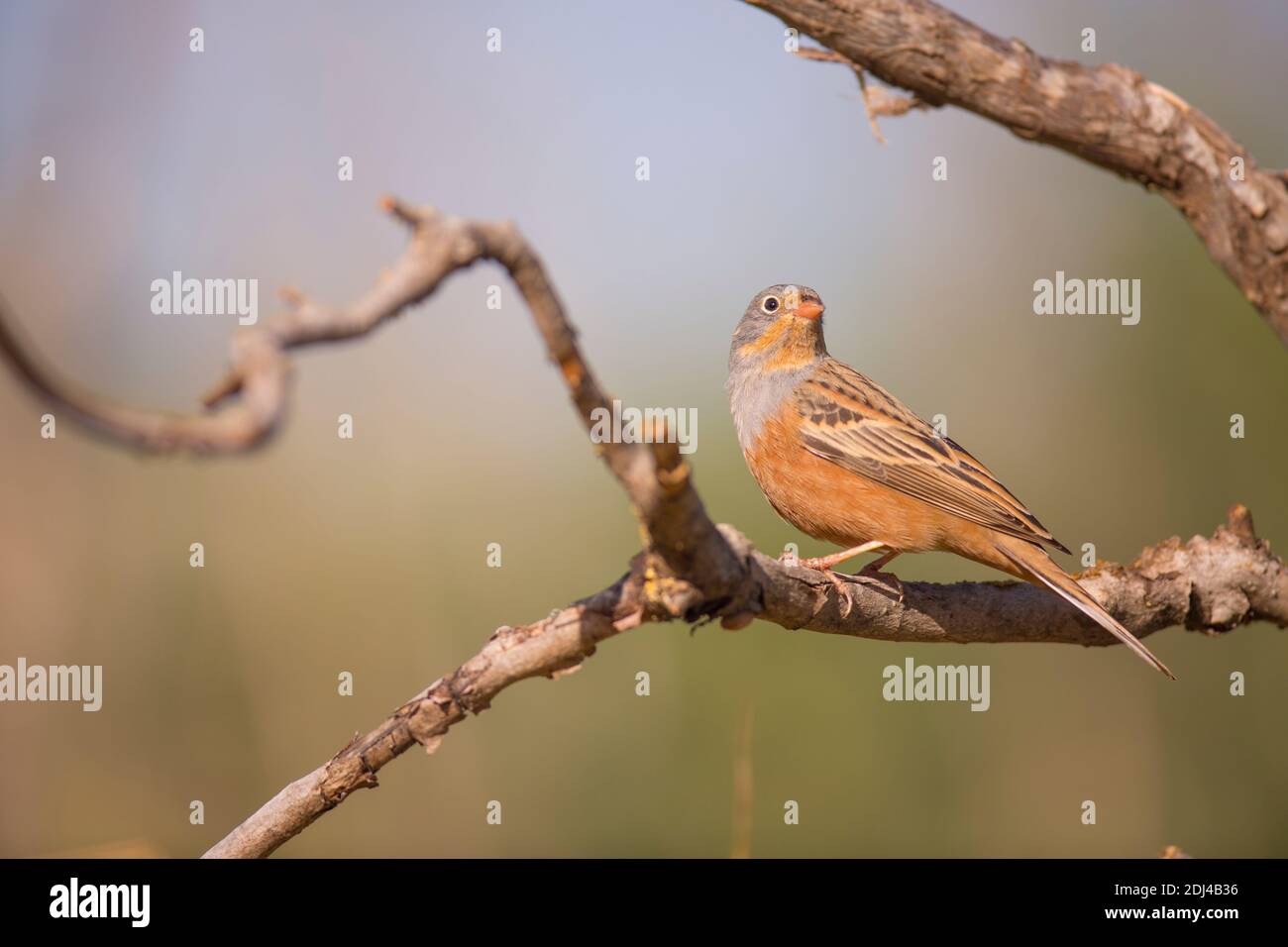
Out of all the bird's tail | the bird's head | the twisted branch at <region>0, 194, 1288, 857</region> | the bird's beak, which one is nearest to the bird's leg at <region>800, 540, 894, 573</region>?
the twisted branch at <region>0, 194, 1288, 857</region>

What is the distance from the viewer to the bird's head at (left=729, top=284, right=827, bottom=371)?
25.2ft

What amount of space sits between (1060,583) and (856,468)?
1.48 meters

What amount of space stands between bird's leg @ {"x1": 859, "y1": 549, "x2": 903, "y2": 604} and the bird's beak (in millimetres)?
1693

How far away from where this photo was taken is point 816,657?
11.8m

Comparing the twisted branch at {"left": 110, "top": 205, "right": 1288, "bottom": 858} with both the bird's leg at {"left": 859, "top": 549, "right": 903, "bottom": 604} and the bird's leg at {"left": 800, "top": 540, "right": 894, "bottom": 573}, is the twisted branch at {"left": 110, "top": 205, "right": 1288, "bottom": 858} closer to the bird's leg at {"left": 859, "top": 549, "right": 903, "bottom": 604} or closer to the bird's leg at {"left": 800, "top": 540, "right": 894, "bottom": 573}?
the bird's leg at {"left": 859, "top": 549, "right": 903, "bottom": 604}

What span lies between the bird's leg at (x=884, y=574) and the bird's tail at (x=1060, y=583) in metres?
0.69

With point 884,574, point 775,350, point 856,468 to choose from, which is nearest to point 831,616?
point 884,574

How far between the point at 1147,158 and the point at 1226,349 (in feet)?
28.2

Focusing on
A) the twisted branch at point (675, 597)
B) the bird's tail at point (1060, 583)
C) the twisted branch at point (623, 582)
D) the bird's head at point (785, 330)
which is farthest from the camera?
the bird's head at point (785, 330)

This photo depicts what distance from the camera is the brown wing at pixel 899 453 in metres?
6.54

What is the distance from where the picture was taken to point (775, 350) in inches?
304

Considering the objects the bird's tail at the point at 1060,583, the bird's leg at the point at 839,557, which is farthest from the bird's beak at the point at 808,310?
the bird's tail at the point at 1060,583

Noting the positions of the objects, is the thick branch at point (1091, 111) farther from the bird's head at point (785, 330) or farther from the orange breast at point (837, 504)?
the bird's head at point (785, 330)
